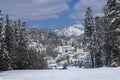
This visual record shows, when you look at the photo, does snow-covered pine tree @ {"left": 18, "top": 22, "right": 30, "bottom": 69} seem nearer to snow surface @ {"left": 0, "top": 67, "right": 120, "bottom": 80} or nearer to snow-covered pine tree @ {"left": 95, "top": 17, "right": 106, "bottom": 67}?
snow-covered pine tree @ {"left": 95, "top": 17, "right": 106, "bottom": 67}

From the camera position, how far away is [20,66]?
68.8m

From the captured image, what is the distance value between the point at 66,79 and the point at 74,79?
54 centimetres

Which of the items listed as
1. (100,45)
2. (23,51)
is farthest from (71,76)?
(23,51)

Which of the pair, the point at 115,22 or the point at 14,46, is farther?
the point at 14,46

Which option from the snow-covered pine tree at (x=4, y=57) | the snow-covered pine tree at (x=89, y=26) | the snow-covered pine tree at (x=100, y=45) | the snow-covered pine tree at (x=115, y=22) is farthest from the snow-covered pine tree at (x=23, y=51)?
the snow-covered pine tree at (x=115, y=22)

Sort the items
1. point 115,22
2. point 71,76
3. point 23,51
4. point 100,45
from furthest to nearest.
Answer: point 23,51, point 100,45, point 115,22, point 71,76

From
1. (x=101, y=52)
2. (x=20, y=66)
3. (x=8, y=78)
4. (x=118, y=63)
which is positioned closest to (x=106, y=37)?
(x=101, y=52)

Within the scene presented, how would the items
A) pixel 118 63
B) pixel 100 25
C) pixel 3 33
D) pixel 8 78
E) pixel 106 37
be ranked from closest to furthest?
pixel 8 78, pixel 118 63, pixel 106 37, pixel 3 33, pixel 100 25

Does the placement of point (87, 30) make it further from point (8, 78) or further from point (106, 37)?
point (8, 78)

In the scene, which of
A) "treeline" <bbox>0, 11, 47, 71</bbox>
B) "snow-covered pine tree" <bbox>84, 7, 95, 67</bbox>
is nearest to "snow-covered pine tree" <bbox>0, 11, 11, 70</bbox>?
"treeline" <bbox>0, 11, 47, 71</bbox>

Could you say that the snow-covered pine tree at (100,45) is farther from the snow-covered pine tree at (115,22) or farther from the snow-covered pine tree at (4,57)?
the snow-covered pine tree at (4,57)

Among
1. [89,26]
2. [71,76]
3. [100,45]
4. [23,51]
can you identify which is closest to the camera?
[71,76]

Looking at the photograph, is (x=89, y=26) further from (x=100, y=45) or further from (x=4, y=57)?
(x=4, y=57)

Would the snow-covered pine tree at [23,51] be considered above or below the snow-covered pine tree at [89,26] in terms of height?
below
